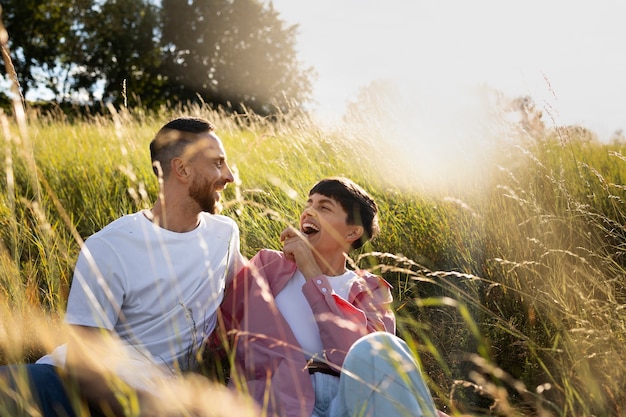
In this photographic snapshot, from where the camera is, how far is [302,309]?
108 inches

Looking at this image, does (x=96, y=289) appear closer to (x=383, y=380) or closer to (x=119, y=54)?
(x=383, y=380)

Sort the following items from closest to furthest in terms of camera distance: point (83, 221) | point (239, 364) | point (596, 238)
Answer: point (239, 364) → point (596, 238) → point (83, 221)

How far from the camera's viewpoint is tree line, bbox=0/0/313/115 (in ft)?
73.2

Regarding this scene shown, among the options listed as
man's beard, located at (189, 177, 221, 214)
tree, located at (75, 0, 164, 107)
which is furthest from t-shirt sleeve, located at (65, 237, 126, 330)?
tree, located at (75, 0, 164, 107)

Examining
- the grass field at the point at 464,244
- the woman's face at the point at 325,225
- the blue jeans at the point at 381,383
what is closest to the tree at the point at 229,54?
the grass field at the point at 464,244

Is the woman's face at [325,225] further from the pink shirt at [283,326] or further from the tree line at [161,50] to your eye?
the tree line at [161,50]

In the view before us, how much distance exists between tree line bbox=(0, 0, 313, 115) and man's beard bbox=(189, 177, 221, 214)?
18.5 meters

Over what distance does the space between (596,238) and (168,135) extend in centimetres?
260

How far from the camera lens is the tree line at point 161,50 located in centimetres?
2230

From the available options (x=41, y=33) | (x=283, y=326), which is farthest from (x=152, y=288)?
(x=41, y=33)

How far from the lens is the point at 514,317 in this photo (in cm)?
326

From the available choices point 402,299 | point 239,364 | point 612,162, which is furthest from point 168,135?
point 612,162

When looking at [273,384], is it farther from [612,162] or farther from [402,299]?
[612,162]

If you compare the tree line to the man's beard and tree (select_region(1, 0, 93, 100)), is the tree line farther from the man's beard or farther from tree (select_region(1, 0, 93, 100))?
the man's beard
